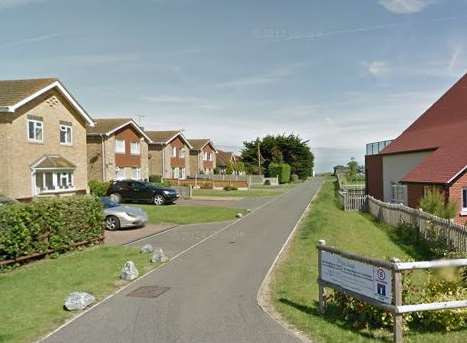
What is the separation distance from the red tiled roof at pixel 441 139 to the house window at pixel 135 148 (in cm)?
2353

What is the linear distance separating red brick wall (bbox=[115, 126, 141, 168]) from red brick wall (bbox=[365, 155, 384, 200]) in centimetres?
2138

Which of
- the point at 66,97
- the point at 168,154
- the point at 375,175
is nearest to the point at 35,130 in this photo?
the point at 66,97

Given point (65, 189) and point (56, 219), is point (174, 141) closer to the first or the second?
point (65, 189)

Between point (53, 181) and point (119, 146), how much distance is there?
1342 centimetres

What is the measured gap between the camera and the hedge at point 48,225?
1115cm

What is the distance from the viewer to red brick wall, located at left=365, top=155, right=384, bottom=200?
1222 inches

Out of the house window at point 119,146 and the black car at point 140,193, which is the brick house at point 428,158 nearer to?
the black car at point 140,193

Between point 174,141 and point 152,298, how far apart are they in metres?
47.4

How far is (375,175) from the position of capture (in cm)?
3259

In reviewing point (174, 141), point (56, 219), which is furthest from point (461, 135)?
point (174, 141)

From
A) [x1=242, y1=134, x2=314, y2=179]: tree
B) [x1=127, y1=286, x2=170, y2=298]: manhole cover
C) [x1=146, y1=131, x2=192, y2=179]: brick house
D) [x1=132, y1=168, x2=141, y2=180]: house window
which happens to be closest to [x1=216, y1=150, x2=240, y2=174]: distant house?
[x1=242, y1=134, x2=314, y2=179]: tree

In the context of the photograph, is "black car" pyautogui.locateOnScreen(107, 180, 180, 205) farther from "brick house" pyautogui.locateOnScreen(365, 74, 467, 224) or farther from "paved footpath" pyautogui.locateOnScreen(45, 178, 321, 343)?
"paved footpath" pyautogui.locateOnScreen(45, 178, 321, 343)

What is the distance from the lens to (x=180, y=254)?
13.2 meters

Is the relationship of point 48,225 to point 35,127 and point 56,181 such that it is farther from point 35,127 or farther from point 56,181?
point 56,181
